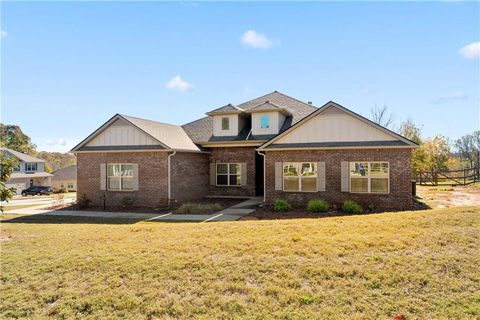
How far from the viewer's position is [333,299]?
5.52 meters

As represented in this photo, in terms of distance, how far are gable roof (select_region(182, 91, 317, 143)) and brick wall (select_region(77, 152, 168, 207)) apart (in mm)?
4568

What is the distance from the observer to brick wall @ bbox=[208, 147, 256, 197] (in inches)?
816

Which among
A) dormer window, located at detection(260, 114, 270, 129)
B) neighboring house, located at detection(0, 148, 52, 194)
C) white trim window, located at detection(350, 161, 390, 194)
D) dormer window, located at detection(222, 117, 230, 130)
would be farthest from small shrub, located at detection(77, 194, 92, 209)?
neighboring house, located at detection(0, 148, 52, 194)

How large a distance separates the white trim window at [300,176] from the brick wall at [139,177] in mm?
6914

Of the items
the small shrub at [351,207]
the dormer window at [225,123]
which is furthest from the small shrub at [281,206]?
the dormer window at [225,123]

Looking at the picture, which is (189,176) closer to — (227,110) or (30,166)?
(227,110)

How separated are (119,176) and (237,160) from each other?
7.67m

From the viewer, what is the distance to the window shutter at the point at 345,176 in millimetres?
15352

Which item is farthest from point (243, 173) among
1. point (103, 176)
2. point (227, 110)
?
point (103, 176)

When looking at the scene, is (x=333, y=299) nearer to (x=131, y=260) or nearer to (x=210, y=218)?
(x=131, y=260)

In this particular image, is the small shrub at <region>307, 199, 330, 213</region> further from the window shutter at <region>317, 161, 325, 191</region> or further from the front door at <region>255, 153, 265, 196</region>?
the front door at <region>255, 153, 265, 196</region>

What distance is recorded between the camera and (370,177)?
15.1 m

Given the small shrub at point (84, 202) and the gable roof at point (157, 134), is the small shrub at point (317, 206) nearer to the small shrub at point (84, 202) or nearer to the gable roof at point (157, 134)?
the gable roof at point (157, 134)

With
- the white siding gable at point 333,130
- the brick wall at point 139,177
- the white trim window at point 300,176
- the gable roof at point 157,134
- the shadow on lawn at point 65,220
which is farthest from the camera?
the gable roof at point 157,134
